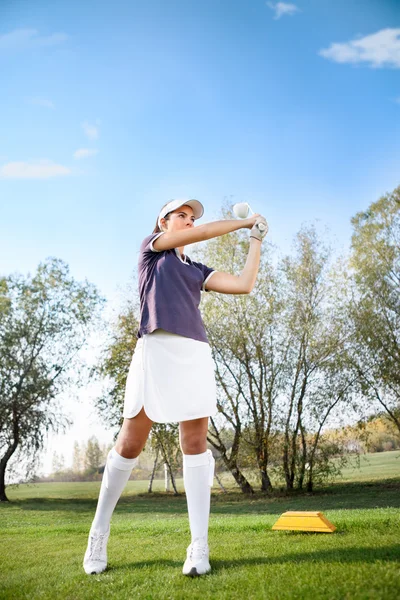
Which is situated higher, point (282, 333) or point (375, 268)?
point (375, 268)

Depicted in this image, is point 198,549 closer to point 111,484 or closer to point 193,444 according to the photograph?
point 193,444

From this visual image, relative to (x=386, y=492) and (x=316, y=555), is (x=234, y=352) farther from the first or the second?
(x=316, y=555)

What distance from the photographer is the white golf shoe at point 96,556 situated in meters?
2.64

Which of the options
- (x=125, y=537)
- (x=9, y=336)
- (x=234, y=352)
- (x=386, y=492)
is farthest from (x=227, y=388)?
(x=125, y=537)

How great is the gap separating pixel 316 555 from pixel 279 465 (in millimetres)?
12920

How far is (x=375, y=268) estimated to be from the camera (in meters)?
15.8

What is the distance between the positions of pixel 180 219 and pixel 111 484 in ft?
4.86

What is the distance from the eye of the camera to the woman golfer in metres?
2.64

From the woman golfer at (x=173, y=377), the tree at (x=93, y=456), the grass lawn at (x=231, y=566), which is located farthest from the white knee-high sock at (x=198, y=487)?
the tree at (x=93, y=456)

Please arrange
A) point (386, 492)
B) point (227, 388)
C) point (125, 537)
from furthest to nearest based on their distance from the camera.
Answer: point (227, 388) → point (386, 492) → point (125, 537)

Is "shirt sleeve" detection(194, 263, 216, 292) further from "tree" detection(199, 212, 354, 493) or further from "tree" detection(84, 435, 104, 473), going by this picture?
"tree" detection(84, 435, 104, 473)

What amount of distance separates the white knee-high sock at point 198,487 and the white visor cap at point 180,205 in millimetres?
1332

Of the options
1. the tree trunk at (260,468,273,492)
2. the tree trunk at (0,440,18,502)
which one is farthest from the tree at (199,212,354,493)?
the tree trunk at (0,440,18,502)

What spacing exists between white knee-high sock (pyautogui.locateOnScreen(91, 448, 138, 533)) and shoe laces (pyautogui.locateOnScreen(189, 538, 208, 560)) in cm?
50
